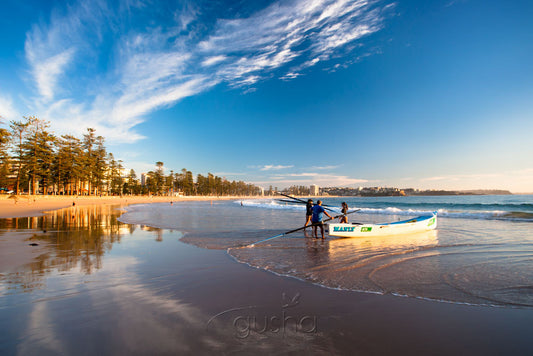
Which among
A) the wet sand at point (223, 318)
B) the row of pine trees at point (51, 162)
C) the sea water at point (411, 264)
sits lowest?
the sea water at point (411, 264)

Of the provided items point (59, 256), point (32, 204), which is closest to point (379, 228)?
point (59, 256)

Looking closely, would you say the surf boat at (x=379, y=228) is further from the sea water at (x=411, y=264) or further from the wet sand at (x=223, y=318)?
the wet sand at (x=223, y=318)

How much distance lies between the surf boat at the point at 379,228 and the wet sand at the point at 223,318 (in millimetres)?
6578

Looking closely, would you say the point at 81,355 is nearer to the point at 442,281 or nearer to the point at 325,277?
the point at 325,277

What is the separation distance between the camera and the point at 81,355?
113 inches

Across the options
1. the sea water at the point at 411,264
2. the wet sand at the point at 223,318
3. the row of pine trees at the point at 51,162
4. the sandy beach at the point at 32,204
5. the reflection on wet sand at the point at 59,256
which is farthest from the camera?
the row of pine trees at the point at 51,162

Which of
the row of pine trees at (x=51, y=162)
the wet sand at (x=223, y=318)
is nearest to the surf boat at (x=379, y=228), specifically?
the wet sand at (x=223, y=318)

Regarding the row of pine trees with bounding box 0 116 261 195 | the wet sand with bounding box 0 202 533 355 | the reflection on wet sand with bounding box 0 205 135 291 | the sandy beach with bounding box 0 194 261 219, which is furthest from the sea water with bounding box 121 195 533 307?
the row of pine trees with bounding box 0 116 261 195

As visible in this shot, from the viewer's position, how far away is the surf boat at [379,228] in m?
11.8

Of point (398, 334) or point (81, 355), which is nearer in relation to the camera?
point (81, 355)

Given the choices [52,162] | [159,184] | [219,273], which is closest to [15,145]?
[52,162]

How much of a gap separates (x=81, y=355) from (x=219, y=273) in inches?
142

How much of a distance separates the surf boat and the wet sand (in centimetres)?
658

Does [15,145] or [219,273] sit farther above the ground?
[15,145]
